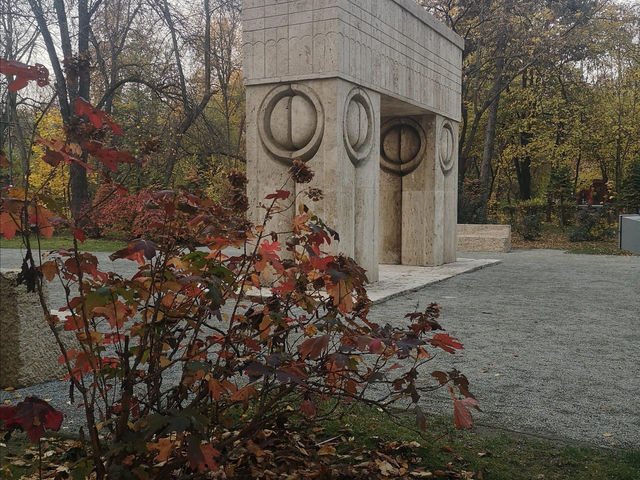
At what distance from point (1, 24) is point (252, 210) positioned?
1631cm

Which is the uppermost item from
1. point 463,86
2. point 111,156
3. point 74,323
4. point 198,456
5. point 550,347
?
point 463,86

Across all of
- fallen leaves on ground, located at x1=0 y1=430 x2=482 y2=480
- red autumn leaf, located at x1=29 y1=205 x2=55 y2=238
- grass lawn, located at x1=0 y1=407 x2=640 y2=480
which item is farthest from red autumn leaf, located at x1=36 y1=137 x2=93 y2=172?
grass lawn, located at x1=0 y1=407 x2=640 y2=480

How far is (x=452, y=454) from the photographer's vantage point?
9.99 feet

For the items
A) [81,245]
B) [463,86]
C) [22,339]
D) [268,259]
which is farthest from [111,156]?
[463,86]

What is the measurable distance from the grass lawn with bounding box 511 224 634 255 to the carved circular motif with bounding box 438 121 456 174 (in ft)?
20.4

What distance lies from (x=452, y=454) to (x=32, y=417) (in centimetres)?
200

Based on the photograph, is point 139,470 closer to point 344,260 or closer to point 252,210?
point 344,260

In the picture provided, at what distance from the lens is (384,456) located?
114 inches

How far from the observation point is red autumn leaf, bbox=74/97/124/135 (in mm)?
1812

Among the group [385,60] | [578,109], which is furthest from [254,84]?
[578,109]

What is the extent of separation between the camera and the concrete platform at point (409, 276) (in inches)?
324

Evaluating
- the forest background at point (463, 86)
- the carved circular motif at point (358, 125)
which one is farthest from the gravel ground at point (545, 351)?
the forest background at point (463, 86)

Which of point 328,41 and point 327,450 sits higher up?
point 328,41

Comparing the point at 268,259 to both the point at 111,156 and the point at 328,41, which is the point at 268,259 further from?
the point at 328,41
